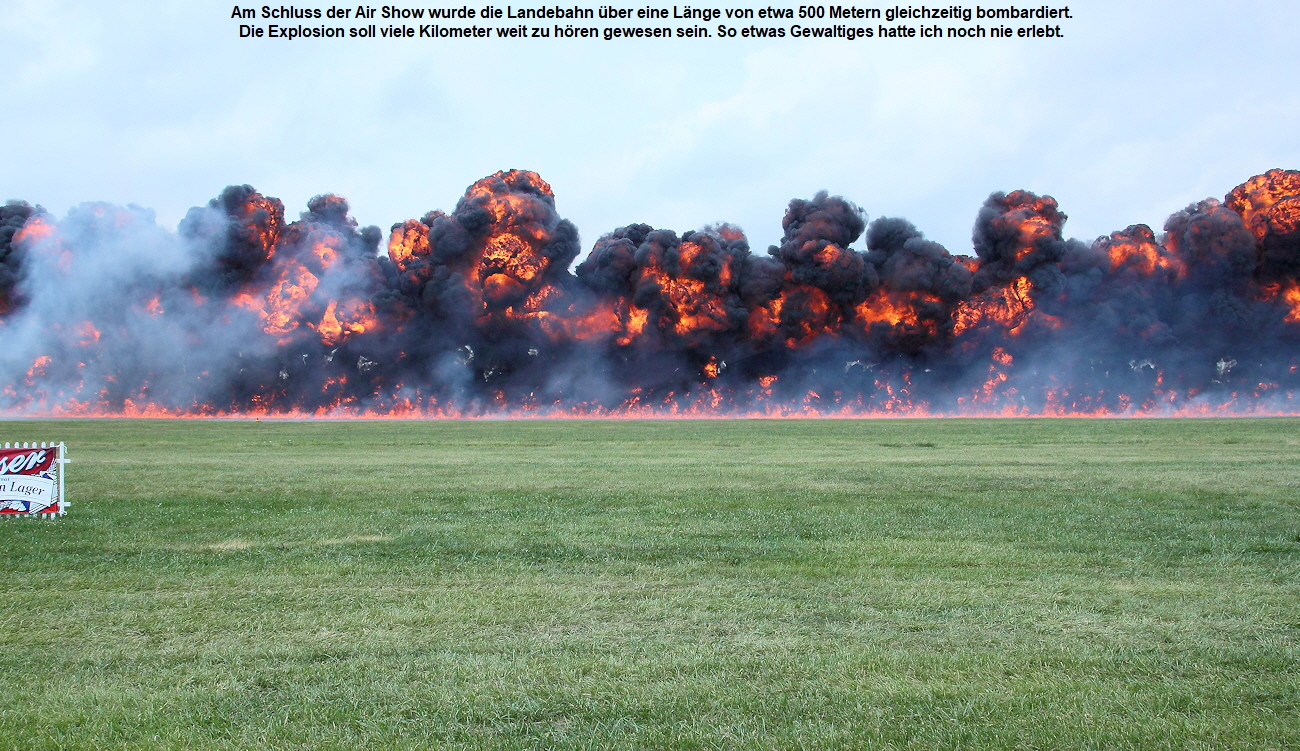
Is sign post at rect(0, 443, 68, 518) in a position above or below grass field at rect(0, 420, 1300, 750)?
above

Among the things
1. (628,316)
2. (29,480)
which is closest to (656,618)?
(29,480)

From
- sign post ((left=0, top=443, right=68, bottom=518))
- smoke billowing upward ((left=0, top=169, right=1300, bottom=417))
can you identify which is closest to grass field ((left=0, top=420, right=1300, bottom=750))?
sign post ((left=0, top=443, right=68, bottom=518))

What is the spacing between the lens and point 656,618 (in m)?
7.87

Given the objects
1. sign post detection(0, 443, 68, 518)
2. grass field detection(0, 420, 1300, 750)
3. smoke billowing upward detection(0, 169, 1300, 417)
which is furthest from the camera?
smoke billowing upward detection(0, 169, 1300, 417)

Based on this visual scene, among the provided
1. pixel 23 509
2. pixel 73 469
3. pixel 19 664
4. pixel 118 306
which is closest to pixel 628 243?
pixel 118 306

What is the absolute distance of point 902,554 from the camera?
1085 cm

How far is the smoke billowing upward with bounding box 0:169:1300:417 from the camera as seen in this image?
71062mm

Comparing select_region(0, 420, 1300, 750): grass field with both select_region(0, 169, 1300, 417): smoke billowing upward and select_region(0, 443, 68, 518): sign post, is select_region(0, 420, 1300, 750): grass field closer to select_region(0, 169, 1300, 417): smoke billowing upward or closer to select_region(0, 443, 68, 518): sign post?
select_region(0, 443, 68, 518): sign post

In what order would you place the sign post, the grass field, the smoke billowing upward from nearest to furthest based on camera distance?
the grass field < the sign post < the smoke billowing upward

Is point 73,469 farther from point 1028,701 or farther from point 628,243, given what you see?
point 628,243

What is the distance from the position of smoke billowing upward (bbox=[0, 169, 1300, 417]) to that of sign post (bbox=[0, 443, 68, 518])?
191 ft

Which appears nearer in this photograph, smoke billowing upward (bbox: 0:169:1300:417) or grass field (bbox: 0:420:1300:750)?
grass field (bbox: 0:420:1300:750)

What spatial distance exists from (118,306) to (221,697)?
77.1 m

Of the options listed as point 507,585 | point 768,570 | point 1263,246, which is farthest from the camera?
point 1263,246
